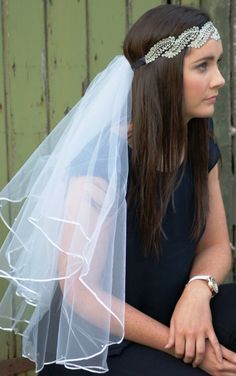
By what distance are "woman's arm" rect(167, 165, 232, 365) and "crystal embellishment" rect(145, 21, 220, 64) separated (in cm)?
44

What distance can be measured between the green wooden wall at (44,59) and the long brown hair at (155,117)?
0.87 meters

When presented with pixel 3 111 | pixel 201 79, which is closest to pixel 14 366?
pixel 3 111

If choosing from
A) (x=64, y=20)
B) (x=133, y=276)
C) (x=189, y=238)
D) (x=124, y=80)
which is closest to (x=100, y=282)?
(x=133, y=276)

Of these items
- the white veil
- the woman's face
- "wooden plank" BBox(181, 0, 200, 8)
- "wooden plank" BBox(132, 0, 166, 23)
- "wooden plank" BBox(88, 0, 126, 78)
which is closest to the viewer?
the white veil

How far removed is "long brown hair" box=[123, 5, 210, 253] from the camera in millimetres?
1792

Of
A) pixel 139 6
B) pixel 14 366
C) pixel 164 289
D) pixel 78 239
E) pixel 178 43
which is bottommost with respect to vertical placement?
pixel 14 366

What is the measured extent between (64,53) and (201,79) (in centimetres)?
107

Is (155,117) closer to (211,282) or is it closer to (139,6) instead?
(211,282)

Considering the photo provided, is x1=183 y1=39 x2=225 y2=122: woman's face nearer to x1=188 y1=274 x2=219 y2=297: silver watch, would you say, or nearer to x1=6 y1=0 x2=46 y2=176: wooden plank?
x1=188 y1=274 x2=219 y2=297: silver watch

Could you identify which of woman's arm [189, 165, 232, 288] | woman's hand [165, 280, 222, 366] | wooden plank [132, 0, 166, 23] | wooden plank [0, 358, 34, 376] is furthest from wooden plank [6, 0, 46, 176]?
woman's hand [165, 280, 222, 366]

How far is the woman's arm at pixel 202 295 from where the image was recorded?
1.74m

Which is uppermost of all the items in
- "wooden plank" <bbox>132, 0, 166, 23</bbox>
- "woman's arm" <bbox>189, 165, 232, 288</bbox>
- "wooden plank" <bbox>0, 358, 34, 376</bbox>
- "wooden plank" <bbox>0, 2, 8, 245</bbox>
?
"wooden plank" <bbox>132, 0, 166, 23</bbox>

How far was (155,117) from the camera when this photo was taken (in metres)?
1.80

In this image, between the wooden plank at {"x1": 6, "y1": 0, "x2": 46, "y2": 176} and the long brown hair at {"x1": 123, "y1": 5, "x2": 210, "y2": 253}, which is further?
the wooden plank at {"x1": 6, "y1": 0, "x2": 46, "y2": 176}
